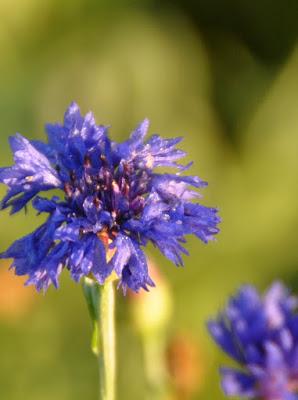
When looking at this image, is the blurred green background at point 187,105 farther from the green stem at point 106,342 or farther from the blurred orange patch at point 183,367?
the green stem at point 106,342

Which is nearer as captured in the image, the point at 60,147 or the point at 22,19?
the point at 60,147

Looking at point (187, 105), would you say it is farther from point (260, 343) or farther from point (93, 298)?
point (93, 298)

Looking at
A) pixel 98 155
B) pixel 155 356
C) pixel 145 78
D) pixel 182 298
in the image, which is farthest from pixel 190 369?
pixel 145 78

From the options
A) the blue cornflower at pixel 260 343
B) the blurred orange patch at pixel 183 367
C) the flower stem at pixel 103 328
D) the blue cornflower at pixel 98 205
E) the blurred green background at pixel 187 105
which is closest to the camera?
the blue cornflower at pixel 98 205

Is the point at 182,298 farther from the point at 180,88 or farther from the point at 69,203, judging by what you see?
the point at 69,203

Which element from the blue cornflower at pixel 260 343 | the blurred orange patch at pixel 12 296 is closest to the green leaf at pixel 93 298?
the blue cornflower at pixel 260 343
